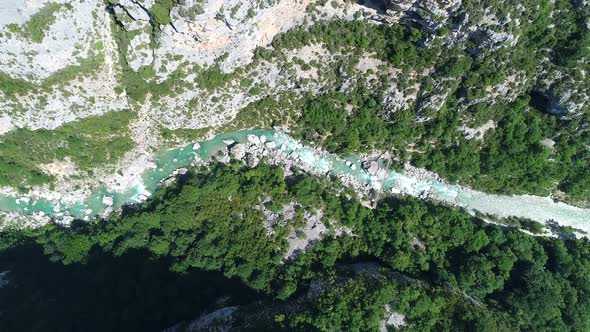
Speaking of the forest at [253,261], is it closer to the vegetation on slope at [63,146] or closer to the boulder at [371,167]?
the boulder at [371,167]

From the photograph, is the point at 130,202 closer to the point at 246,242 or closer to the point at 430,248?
the point at 246,242

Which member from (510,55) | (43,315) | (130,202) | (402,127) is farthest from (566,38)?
(43,315)

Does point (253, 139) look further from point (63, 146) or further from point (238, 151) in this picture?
point (63, 146)

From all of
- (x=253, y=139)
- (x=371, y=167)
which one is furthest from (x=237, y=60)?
(x=371, y=167)

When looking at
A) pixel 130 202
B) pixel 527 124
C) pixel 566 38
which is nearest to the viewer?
pixel 566 38

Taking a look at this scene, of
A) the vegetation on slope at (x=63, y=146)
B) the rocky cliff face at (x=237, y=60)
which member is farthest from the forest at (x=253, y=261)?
the rocky cliff face at (x=237, y=60)

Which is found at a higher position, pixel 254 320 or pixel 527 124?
pixel 527 124
